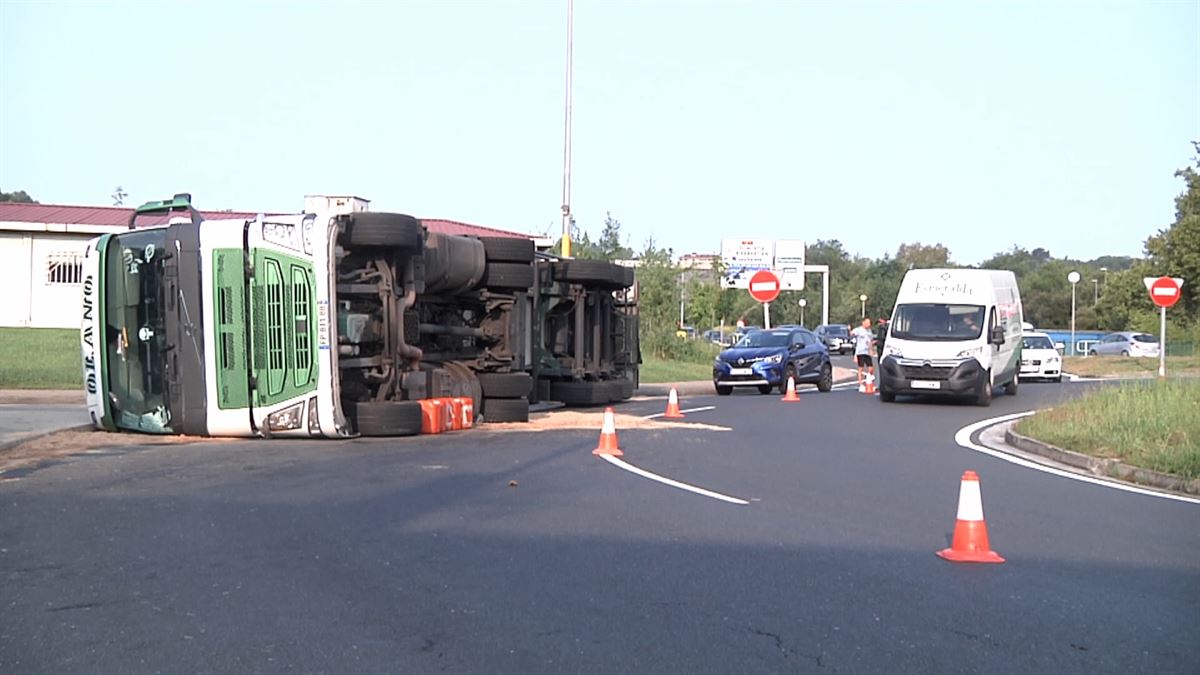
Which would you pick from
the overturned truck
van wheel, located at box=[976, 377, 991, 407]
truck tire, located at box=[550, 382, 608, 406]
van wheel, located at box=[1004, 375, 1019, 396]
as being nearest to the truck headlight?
the overturned truck

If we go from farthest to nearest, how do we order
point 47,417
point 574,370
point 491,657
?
point 574,370 < point 47,417 < point 491,657

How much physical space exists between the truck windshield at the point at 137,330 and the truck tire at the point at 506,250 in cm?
504

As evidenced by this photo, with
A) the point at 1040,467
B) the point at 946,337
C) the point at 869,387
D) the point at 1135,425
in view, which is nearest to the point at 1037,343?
the point at 869,387

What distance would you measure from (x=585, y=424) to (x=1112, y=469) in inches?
287

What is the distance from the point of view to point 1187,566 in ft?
29.5

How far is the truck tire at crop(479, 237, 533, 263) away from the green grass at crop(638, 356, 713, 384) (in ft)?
43.8

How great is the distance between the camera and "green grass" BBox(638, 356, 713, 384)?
112ft

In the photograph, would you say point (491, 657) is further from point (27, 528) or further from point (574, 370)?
point (574, 370)

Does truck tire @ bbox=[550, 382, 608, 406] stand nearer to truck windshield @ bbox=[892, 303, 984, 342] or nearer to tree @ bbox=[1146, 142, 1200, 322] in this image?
truck windshield @ bbox=[892, 303, 984, 342]

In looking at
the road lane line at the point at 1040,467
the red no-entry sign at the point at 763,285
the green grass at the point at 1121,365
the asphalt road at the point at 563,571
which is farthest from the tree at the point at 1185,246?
the asphalt road at the point at 563,571

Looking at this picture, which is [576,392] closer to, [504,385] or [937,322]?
[504,385]

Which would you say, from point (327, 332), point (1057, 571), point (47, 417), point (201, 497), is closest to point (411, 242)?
point (327, 332)

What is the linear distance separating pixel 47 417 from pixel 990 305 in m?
17.7

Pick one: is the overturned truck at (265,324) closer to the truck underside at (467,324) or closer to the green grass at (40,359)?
the truck underside at (467,324)
